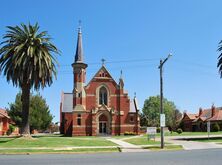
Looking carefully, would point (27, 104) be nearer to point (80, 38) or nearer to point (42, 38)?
point (42, 38)

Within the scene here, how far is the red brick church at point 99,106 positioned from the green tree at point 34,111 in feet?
40.9

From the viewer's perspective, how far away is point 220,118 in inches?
3568

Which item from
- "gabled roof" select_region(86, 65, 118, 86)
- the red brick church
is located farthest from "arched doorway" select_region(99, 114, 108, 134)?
"gabled roof" select_region(86, 65, 118, 86)

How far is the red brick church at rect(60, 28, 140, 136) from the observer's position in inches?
2594

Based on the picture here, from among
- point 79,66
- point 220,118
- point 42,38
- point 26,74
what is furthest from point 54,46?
point 220,118

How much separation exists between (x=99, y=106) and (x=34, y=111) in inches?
731

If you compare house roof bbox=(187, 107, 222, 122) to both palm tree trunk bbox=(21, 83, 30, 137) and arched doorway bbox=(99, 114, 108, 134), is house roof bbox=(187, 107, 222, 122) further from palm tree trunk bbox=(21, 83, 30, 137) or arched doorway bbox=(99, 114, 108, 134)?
palm tree trunk bbox=(21, 83, 30, 137)

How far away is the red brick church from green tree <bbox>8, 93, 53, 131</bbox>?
12.5 m

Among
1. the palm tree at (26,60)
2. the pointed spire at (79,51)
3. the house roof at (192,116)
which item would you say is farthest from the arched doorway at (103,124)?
the house roof at (192,116)

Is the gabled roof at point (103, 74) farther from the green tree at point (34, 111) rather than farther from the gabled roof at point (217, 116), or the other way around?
the gabled roof at point (217, 116)

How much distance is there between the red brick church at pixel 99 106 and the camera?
65875 mm

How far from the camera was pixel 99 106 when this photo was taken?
66.4 metres

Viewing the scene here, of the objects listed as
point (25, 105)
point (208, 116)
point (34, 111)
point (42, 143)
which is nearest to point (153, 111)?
point (208, 116)

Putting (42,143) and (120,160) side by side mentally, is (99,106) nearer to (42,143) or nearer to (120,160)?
(42,143)
